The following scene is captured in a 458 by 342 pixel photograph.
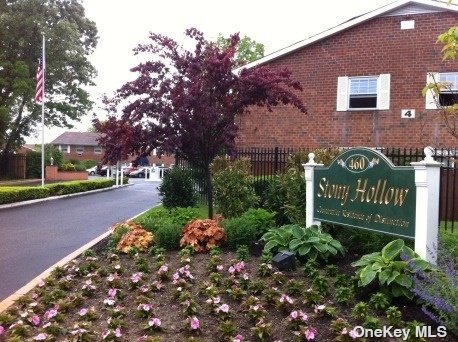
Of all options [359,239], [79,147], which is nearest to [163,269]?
[359,239]

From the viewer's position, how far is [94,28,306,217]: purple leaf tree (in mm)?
8336

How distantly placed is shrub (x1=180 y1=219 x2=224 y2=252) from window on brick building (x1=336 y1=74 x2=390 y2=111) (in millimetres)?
9531

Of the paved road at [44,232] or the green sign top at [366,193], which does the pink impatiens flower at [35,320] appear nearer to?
the paved road at [44,232]

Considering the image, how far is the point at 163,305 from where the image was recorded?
493 centimetres

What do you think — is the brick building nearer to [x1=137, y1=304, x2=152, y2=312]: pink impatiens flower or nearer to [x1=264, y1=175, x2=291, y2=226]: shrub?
[x1=264, y1=175, x2=291, y2=226]: shrub

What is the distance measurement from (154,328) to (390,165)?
3131mm

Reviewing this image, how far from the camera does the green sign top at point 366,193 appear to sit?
5.24m

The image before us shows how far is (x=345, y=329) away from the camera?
3814 millimetres

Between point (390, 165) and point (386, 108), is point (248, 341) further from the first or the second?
point (386, 108)

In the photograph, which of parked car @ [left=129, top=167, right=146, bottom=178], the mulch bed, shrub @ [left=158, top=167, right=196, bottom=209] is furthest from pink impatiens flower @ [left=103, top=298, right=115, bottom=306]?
parked car @ [left=129, top=167, right=146, bottom=178]

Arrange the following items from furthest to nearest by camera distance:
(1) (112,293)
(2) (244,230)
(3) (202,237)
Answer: (3) (202,237) → (2) (244,230) → (1) (112,293)

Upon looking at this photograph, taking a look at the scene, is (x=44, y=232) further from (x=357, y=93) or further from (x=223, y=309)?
(x=357, y=93)

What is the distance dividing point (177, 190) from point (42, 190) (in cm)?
924

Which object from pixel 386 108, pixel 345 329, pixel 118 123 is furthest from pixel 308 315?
pixel 386 108
